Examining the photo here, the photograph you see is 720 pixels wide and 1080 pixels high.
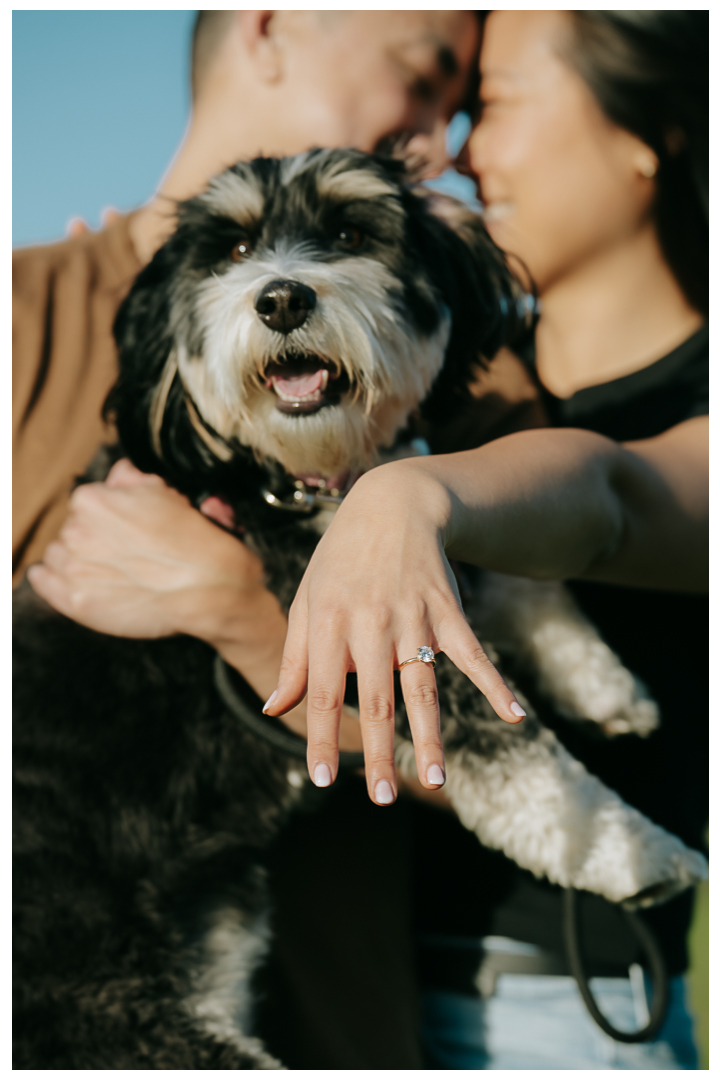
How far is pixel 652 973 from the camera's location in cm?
173

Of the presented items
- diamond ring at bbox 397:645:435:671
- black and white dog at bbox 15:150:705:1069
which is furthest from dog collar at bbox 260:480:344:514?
diamond ring at bbox 397:645:435:671

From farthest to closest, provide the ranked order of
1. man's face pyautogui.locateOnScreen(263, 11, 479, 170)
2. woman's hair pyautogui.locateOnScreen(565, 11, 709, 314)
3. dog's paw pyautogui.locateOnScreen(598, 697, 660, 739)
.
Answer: man's face pyautogui.locateOnScreen(263, 11, 479, 170), woman's hair pyautogui.locateOnScreen(565, 11, 709, 314), dog's paw pyautogui.locateOnScreen(598, 697, 660, 739)

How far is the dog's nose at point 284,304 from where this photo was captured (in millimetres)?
1440

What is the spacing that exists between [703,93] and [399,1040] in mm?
2726

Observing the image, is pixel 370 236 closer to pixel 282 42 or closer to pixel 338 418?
pixel 338 418

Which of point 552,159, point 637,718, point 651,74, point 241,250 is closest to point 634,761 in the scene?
point 637,718

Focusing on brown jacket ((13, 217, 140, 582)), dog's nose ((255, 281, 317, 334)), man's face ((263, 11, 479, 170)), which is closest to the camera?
dog's nose ((255, 281, 317, 334))

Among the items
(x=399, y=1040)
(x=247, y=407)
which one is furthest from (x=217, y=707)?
(x=399, y=1040)

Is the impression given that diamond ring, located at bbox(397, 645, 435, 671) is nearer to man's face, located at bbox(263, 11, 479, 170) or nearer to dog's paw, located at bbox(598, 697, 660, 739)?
dog's paw, located at bbox(598, 697, 660, 739)

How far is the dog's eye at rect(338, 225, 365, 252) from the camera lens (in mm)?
1734

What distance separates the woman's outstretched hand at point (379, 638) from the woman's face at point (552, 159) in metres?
1.55

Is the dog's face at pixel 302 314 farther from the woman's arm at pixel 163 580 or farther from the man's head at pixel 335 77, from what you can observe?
the man's head at pixel 335 77

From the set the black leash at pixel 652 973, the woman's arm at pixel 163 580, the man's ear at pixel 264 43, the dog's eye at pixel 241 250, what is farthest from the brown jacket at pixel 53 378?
the black leash at pixel 652 973

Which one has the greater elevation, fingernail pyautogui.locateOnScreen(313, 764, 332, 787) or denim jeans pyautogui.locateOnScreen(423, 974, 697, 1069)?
fingernail pyautogui.locateOnScreen(313, 764, 332, 787)
